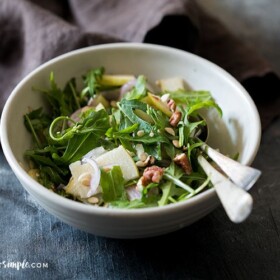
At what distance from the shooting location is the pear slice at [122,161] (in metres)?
1.13

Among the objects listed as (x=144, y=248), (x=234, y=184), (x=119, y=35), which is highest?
(x=234, y=184)

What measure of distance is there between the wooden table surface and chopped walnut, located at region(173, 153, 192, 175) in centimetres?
17

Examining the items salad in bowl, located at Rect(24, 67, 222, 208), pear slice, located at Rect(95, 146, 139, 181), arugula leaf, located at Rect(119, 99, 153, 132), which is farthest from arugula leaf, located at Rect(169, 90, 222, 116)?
pear slice, located at Rect(95, 146, 139, 181)

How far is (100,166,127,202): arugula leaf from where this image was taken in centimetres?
109

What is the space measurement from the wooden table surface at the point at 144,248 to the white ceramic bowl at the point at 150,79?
0.35 feet

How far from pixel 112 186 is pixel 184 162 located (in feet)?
0.56

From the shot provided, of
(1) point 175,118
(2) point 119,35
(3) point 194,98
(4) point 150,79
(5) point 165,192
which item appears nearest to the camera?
(5) point 165,192

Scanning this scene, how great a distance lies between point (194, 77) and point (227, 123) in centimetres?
19

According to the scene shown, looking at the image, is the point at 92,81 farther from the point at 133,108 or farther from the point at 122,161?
the point at 122,161

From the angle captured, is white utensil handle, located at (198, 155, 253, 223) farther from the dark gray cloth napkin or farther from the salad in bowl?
the dark gray cloth napkin

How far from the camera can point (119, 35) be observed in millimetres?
1662

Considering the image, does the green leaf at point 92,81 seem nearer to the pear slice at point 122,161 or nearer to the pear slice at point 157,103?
the pear slice at point 157,103

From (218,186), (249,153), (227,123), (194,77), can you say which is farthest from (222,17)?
(218,186)

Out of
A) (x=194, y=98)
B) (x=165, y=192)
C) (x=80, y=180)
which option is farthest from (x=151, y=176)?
(x=194, y=98)
